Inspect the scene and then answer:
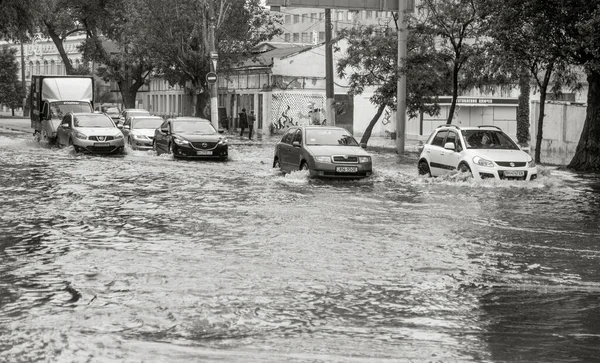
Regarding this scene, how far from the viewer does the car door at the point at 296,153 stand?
23.8 m

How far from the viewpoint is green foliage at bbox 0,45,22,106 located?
9581 cm

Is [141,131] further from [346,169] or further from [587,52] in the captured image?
[587,52]

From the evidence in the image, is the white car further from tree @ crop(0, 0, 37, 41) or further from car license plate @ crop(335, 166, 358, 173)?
tree @ crop(0, 0, 37, 41)

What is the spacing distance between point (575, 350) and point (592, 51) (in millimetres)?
19562

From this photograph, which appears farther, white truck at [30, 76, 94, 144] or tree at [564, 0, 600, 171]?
white truck at [30, 76, 94, 144]

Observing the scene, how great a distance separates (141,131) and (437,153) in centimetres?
1548

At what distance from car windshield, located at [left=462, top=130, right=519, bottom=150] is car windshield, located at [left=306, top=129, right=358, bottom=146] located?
282 centimetres

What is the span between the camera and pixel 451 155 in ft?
76.9

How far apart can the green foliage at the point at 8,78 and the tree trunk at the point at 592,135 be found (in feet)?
251

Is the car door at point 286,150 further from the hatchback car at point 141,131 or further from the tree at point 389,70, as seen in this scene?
the hatchback car at point 141,131

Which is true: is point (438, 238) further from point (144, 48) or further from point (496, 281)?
point (144, 48)

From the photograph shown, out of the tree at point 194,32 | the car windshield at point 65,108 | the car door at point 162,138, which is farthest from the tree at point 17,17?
the tree at point 194,32

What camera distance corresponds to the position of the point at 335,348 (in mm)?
7289

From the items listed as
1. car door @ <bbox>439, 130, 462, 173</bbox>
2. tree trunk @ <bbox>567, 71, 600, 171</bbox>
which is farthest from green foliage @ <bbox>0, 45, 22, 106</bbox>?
car door @ <bbox>439, 130, 462, 173</bbox>
